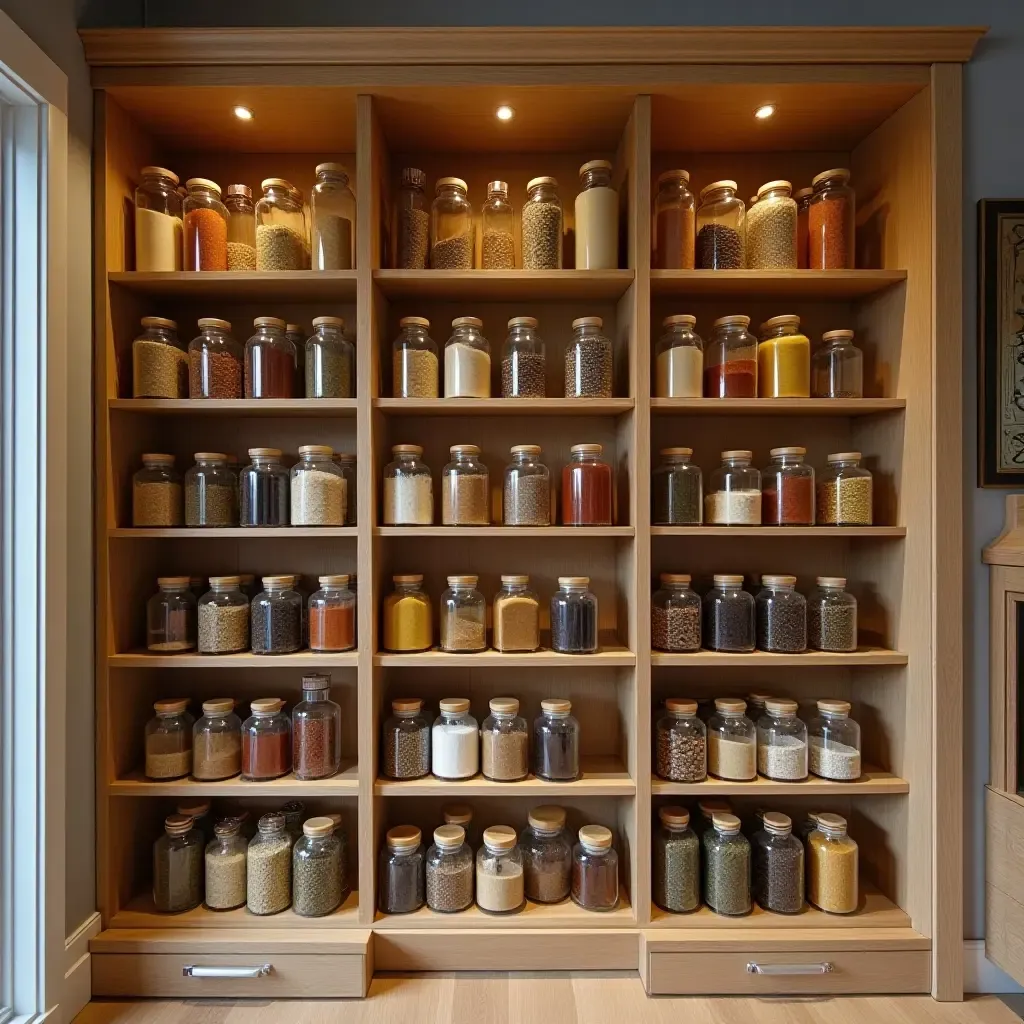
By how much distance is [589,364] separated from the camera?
1.53 metres

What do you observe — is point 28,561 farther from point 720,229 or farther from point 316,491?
point 720,229

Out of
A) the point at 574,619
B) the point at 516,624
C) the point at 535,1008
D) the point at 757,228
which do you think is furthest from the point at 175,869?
the point at 757,228

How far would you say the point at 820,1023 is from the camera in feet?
4.52

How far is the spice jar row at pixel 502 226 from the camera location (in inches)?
60.7

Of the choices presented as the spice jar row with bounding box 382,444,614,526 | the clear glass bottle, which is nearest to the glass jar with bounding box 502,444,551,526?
the spice jar row with bounding box 382,444,614,526

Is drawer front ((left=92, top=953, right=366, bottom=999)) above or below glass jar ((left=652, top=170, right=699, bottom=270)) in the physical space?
below

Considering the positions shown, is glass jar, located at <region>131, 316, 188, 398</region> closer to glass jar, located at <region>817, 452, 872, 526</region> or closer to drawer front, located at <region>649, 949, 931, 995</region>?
glass jar, located at <region>817, 452, 872, 526</region>

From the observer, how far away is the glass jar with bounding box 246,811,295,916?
151 centimetres

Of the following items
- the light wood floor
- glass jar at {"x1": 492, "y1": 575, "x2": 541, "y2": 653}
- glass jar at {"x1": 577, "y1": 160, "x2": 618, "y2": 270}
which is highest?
glass jar at {"x1": 577, "y1": 160, "x2": 618, "y2": 270}

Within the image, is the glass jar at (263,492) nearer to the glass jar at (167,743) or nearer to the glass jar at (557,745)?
the glass jar at (167,743)

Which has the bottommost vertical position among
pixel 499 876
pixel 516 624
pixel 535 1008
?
pixel 535 1008

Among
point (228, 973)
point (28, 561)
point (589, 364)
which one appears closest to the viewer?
point (28, 561)

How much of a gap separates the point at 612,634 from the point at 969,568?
2.76ft

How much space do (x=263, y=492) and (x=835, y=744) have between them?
1484 millimetres
